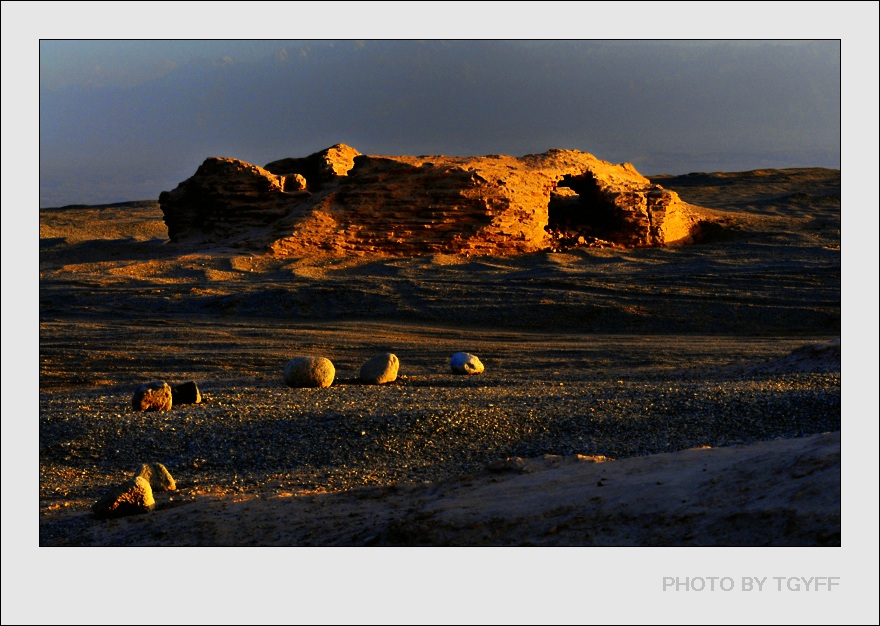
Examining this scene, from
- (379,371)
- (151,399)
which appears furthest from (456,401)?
(151,399)

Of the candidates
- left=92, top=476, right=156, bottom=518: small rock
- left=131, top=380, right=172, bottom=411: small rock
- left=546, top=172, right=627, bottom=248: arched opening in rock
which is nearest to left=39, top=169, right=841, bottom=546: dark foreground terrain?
left=92, top=476, right=156, bottom=518: small rock

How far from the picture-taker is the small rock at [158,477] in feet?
21.4

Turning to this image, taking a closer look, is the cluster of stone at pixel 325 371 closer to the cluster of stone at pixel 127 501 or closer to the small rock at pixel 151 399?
the small rock at pixel 151 399

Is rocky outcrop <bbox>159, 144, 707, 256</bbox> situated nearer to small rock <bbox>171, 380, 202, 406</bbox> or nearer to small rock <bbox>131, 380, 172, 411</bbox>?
small rock <bbox>171, 380, 202, 406</bbox>

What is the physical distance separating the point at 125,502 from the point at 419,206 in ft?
59.5

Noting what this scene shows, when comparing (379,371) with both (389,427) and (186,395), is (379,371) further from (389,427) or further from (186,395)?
(389,427)

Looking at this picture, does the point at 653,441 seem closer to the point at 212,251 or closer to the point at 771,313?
the point at 771,313

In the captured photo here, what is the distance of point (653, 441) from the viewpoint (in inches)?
303

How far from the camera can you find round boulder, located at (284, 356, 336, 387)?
10320 millimetres

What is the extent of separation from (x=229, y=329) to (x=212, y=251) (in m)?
8.49

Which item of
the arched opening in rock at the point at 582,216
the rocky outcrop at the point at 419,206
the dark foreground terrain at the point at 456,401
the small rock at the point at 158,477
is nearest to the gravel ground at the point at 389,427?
the dark foreground terrain at the point at 456,401

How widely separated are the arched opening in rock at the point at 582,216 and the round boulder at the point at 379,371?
48.0ft

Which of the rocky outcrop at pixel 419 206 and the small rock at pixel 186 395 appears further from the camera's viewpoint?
the rocky outcrop at pixel 419 206

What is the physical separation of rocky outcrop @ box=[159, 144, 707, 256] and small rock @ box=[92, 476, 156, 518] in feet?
57.0
